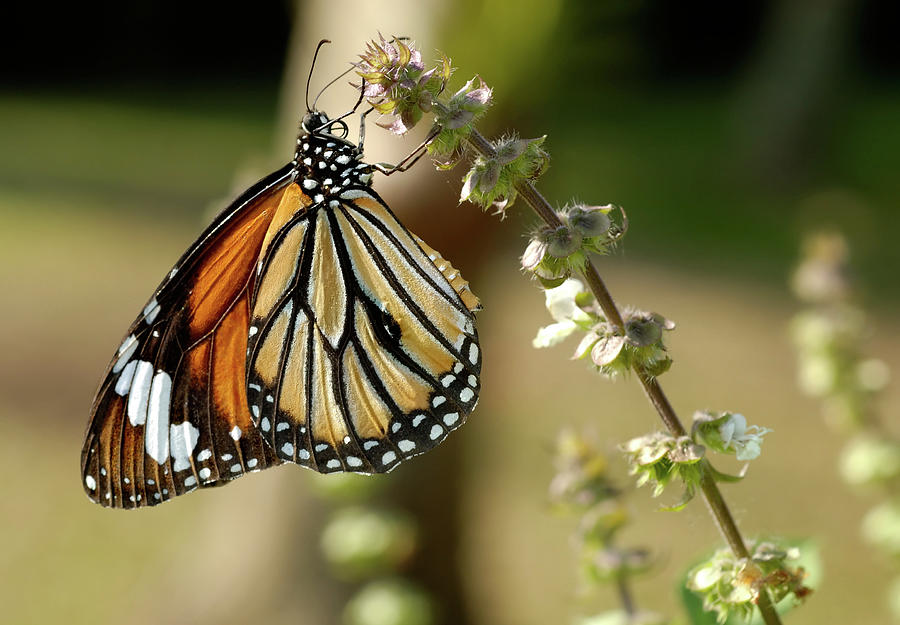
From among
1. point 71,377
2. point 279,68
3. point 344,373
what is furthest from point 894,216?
point 279,68

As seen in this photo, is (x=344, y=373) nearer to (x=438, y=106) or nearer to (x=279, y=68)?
(x=438, y=106)

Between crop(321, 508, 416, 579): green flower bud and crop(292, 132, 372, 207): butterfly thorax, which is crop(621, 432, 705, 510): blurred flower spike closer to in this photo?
crop(292, 132, 372, 207): butterfly thorax

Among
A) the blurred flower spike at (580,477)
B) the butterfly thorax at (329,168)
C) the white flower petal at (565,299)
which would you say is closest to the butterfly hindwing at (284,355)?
the butterfly thorax at (329,168)

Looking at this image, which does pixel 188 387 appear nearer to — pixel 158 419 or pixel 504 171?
pixel 158 419

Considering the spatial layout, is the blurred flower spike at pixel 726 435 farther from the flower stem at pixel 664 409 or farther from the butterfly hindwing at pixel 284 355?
the butterfly hindwing at pixel 284 355

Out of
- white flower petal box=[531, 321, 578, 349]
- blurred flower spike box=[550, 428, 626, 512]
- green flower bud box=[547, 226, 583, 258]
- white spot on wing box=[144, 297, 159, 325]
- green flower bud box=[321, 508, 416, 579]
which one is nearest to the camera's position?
green flower bud box=[547, 226, 583, 258]

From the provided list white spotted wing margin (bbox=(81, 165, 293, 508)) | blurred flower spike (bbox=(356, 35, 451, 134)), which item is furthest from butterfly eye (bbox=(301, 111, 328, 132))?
blurred flower spike (bbox=(356, 35, 451, 134))
